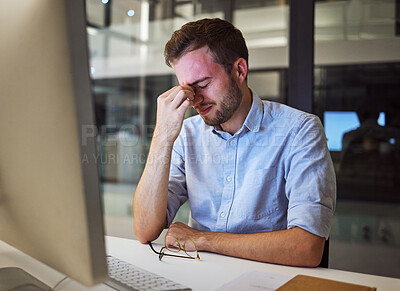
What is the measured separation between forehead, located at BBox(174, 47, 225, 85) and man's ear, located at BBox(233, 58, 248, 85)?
99 millimetres

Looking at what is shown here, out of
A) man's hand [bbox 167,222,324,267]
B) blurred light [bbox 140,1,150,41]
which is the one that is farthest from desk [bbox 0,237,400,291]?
blurred light [bbox 140,1,150,41]

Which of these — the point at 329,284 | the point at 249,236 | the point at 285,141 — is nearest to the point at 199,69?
the point at 285,141

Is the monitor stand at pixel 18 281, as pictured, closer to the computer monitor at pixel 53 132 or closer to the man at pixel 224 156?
the computer monitor at pixel 53 132

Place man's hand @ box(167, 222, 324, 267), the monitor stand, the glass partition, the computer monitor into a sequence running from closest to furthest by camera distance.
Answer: the computer monitor, the monitor stand, man's hand @ box(167, 222, 324, 267), the glass partition

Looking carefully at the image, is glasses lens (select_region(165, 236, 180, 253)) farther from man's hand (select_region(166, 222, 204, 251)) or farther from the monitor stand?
the monitor stand

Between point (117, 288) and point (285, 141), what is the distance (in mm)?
865

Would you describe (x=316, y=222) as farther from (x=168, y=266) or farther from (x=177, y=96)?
(x=177, y=96)

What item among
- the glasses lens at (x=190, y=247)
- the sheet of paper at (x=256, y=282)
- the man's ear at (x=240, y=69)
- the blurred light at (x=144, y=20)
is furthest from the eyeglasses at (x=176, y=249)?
the blurred light at (x=144, y=20)

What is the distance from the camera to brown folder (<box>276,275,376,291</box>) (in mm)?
855

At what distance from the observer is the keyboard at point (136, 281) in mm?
820

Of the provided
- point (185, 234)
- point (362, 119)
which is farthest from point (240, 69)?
point (362, 119)

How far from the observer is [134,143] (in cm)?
348

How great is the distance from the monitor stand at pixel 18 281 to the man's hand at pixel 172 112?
0.78 metres

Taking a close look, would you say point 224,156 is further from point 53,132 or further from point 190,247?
point 53,132
